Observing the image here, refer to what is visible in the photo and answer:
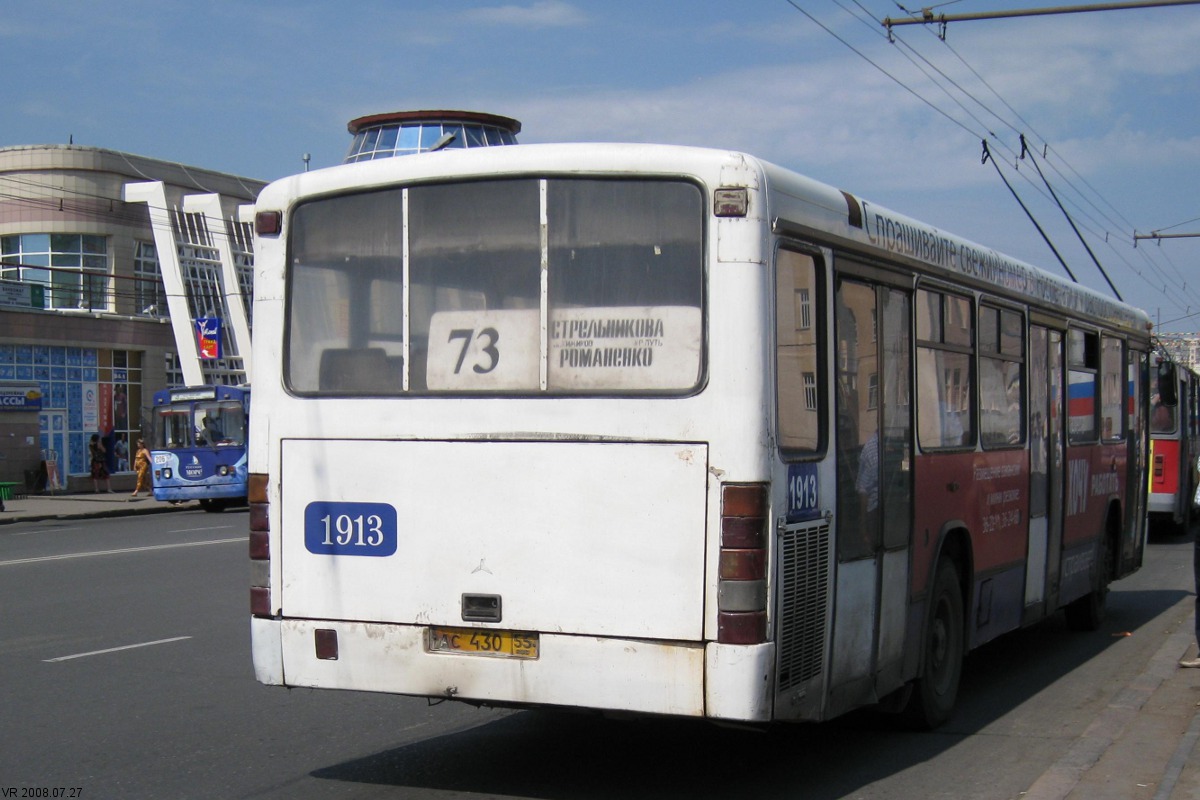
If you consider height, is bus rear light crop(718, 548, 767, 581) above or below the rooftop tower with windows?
below

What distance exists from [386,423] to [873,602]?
2579 mm

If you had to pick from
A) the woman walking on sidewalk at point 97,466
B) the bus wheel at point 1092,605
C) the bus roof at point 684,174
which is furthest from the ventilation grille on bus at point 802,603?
the woman walking on sidewalk at point 97,466

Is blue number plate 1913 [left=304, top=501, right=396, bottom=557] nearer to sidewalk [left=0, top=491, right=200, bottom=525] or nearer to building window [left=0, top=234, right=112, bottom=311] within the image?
sidewalk [left=0, top=491, right=200, bottom=525]

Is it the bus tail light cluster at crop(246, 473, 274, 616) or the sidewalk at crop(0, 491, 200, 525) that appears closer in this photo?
the bus tail light cluster at crop(246, 473, 274, 616)

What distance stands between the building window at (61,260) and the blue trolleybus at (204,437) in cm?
1257

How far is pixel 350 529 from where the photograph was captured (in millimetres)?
6336

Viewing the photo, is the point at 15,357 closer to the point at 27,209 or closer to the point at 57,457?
the point at 57,457

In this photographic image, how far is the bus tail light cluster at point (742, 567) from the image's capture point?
5609mm

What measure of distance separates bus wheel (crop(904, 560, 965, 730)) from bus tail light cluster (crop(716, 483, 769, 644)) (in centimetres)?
240

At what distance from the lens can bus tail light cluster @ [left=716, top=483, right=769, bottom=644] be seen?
18.4 ft

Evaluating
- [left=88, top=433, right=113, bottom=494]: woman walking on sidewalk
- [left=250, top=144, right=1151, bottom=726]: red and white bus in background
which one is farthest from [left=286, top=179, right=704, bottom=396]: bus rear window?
[left=88, top=433, right=113, bottom=494]: woman walking on sidewalk

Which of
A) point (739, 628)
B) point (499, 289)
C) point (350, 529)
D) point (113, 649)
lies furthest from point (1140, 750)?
point (113, 649)

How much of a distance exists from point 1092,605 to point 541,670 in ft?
25.6

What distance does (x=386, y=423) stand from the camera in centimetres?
629
